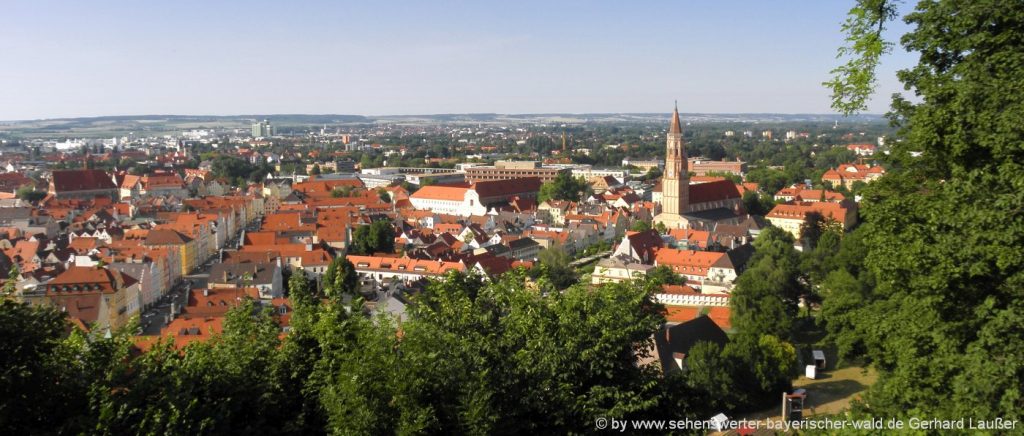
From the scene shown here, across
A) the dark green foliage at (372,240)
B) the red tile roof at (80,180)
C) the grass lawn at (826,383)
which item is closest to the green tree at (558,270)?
the grass lawn at (826,383)

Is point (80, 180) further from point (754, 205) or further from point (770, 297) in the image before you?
point (770, 297)

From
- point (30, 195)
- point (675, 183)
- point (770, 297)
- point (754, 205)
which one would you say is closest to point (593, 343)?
point (770, 297)

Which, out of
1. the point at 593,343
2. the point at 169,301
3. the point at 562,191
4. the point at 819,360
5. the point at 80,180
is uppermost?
the point at 593,343

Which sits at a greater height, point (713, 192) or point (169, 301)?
point (713, 192)

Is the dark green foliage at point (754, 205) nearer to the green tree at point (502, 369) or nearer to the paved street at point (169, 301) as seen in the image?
the paved street at point (169, 301)

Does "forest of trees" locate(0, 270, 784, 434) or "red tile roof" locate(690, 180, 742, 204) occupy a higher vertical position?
"forest of trees" locate(0, 270, 784, 434)

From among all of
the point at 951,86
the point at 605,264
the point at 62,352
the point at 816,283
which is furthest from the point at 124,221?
the point at 951,86

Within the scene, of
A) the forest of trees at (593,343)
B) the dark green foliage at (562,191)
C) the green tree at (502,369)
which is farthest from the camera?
the dark green foliage at (562,191)

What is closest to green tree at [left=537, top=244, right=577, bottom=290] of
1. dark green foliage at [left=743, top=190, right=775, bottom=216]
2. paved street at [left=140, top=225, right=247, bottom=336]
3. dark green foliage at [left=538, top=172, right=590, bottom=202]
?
paved street at [left=140, top=225, right=247, bottom=336]

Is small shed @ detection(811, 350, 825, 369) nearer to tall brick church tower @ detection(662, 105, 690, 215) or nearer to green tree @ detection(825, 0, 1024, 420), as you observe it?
green tree @ detection(825, 0, 1024, 420)

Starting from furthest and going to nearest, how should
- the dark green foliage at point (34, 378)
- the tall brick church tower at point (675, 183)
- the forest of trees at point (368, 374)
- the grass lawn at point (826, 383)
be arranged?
the tall brick church tower at point (675, 183), the grass lawn at point (826, 383), the forest of trees at point (368, 374), the dark green foliage at point (34, 378)

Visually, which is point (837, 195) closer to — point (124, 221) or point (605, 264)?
point (605, 264)

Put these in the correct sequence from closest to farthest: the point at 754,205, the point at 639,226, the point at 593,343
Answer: the point at 593,343
the point at 639,226
the point at 754,205

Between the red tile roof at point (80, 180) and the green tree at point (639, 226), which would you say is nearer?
the green tree at point (639, 226)
